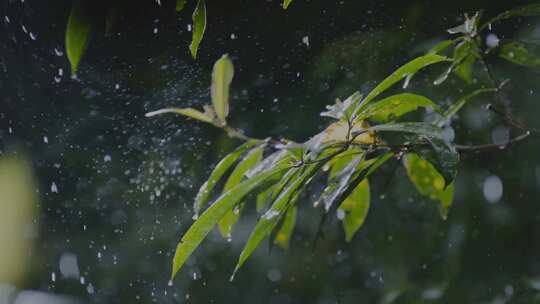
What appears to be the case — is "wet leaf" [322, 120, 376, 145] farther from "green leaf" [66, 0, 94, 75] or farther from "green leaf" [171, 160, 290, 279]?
"green leaf" [66, 0, 94, 75]

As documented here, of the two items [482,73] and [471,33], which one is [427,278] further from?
[471,33]

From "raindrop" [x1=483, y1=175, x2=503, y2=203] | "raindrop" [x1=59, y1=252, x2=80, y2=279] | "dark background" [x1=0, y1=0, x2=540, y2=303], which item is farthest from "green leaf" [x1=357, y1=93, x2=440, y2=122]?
"raindrop" [x1=59, y1=252, x2=80, y2=279]

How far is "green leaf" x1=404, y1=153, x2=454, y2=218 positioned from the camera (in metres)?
0.75

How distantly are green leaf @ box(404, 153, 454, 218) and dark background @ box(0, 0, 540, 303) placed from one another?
457mm

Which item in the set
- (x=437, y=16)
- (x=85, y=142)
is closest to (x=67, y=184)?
(x=85, y=142)

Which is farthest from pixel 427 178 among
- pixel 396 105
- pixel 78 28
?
pixel 78 28

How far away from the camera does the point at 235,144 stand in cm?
139

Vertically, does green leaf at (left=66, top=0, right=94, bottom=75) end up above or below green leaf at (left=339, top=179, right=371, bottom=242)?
above

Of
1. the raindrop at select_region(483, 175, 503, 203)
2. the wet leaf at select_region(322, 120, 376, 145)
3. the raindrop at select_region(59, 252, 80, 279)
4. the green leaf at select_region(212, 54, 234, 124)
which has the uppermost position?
the green leaf at select_region(212, 54, 234, 124)

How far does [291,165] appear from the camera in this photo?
500 millimetres

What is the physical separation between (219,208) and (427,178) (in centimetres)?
37

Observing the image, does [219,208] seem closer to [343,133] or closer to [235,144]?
[343,133]

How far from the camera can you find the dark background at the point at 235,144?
1198mm

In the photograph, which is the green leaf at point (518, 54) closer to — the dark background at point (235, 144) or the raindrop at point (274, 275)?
the dark background at point (235, 144)
